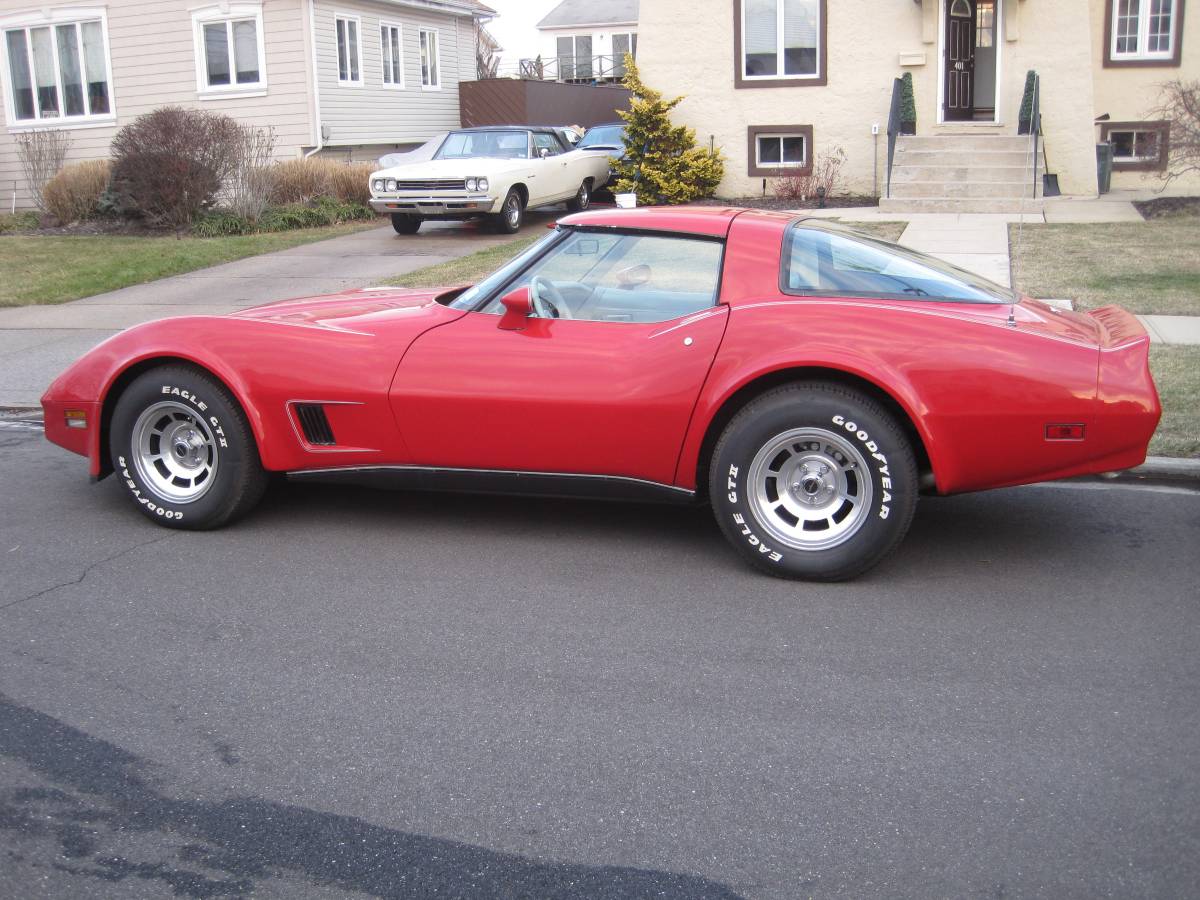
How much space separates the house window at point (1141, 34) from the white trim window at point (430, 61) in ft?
49.9

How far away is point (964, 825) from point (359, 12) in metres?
25.3

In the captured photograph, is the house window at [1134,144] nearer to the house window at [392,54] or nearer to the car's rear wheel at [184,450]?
the house window at [392,54]

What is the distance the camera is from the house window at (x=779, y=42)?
19.7 meters

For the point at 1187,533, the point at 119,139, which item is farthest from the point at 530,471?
the point at 119,139

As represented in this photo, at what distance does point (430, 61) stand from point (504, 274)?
2544 cm

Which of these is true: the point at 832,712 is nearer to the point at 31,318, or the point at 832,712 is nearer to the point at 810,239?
the point at 810,239

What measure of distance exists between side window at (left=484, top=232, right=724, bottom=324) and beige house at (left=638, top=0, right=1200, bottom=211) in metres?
13.7

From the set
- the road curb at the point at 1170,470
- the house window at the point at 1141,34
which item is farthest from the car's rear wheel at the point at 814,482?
the house window at the point at 1141,34

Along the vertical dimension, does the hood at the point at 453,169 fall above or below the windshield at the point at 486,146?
below

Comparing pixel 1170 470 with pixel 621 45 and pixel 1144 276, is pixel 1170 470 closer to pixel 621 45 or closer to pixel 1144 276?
pixel 1144 276

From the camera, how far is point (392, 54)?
27.6 meters

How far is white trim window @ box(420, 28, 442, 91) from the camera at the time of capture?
95.1 ft

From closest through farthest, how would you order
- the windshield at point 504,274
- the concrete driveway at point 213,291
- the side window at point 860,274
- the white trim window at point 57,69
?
1. the side window at point 860,274
2. the windshield at point 504,274
3. the concrete driveway at point 213,291
4. the white trim window at point 57,69

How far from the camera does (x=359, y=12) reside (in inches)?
1015
